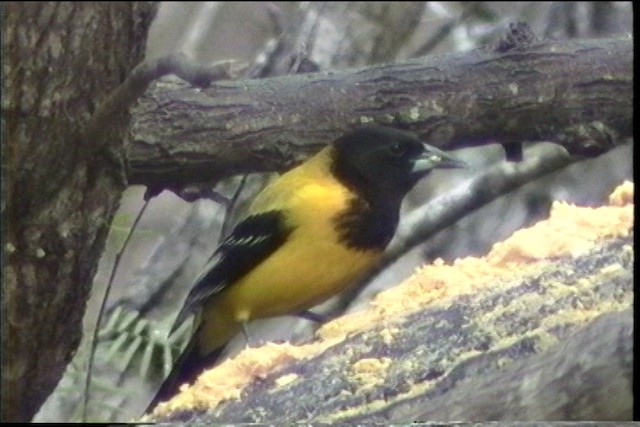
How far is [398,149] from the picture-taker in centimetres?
149

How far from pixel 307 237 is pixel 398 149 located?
6.8 inches

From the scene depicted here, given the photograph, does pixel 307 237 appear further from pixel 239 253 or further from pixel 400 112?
pixel 400 112

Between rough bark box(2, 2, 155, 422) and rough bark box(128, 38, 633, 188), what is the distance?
0.22 feet

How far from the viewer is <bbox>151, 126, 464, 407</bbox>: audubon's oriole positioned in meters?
1.47

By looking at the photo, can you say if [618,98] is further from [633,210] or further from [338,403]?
[338,403]

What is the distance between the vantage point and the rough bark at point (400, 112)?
1514 mm

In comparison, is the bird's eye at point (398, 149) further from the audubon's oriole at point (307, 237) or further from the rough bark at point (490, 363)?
the rough bark at point (490, 363)

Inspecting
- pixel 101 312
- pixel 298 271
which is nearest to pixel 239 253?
pixel 298 271

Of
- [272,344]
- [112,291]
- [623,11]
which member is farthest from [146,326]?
[623,11]

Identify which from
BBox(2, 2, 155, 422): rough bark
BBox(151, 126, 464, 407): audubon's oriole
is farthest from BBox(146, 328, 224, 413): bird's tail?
BBox(2, 2, 155, 422): rough bark

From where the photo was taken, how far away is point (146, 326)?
1504 mm

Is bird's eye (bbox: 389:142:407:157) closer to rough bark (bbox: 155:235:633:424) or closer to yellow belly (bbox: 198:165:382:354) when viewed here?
yellow belly (bbox: 198:165:382:354)

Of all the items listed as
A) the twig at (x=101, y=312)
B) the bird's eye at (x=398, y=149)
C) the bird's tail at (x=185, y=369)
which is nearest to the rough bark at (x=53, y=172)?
the twig at (x=101, y=312)

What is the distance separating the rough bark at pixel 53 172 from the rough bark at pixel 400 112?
2.6 inches
